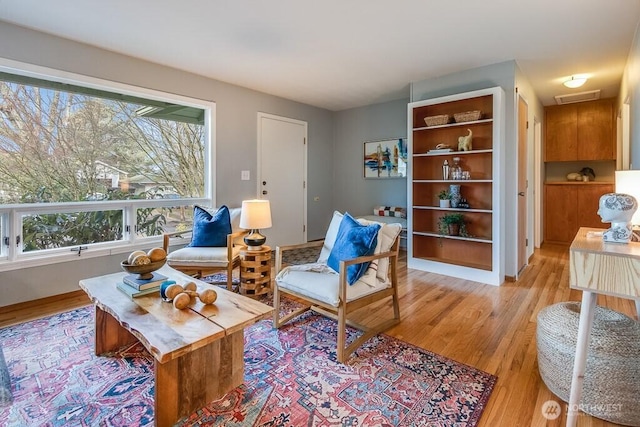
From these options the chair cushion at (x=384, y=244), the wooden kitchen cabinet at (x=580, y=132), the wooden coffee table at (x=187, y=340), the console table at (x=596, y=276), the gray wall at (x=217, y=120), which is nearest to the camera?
the console table at (x=596, y=276)

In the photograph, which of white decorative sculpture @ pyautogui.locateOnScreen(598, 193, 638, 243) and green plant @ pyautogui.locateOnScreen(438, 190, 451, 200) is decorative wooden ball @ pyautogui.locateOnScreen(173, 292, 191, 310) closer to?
white decorative sculpture @ pyautogui.locateOnScreen(598, 193, 638, 243)

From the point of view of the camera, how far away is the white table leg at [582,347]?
47.5 inches

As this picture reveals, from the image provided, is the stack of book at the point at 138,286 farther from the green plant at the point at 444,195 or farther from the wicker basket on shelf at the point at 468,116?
the wicker basket on shelf at the point at 468,116

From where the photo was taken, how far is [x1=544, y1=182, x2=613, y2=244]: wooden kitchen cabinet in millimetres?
4945

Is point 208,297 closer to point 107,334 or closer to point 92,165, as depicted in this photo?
point 107,334

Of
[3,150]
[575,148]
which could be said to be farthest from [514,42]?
[3,150]

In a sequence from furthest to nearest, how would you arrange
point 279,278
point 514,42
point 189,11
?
point 514,42 < point 189,11 < point 279,278

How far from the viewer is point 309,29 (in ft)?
8.79

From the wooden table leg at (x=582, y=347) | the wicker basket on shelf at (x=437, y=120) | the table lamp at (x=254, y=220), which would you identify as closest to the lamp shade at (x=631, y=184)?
the wooden table leg at (x=582, y=347)

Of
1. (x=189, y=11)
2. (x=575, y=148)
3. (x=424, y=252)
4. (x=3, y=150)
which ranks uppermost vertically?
(x=189, y=11)

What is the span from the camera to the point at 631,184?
1682mm

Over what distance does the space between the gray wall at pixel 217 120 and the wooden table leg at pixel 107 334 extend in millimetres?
1415

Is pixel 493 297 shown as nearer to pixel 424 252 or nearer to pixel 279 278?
pixel 424 252

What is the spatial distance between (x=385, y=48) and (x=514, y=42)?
1166 millimetres
